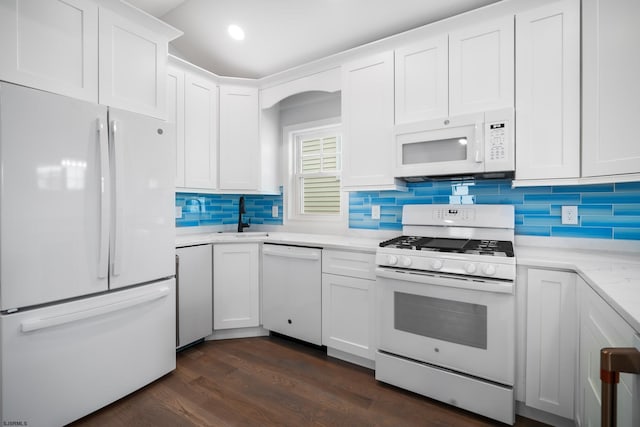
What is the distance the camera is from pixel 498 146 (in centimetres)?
188

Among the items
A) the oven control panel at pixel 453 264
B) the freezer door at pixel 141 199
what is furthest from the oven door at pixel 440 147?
the freezer door at pixel 141 199

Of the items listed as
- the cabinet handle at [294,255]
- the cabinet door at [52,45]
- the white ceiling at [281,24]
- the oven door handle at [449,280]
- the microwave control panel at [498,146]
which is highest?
the white ceiling at [281,24]

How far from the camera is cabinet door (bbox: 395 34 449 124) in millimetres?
2094

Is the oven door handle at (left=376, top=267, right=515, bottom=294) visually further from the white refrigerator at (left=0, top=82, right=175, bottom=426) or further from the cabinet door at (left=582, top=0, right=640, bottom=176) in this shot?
the white refrigerator at (left=0, top=82, right=175, bottom=426)

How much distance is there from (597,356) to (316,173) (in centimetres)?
262

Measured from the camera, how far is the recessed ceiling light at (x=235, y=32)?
2836 millimetres

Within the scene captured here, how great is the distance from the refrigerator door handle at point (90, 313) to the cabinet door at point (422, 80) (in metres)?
2.14

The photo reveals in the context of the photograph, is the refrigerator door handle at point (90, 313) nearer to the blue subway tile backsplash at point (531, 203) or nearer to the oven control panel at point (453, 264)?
the blue subway tile backsplash at point (531, 203)

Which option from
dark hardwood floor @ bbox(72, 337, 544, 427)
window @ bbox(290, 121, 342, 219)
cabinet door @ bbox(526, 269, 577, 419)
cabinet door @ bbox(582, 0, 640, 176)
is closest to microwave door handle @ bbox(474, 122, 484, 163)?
cabinet door @ bbox(582, 0, 640, 176)

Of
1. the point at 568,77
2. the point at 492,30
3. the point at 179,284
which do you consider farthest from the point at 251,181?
the point at 568,77

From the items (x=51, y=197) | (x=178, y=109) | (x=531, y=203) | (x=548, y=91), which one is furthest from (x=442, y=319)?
(x=178, y=109)

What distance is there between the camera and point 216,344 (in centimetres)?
267

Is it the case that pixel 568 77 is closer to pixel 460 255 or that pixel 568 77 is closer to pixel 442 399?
Result: pixel 460 255

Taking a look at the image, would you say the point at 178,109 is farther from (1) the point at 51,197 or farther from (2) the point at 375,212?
(2) the point at 375,212
